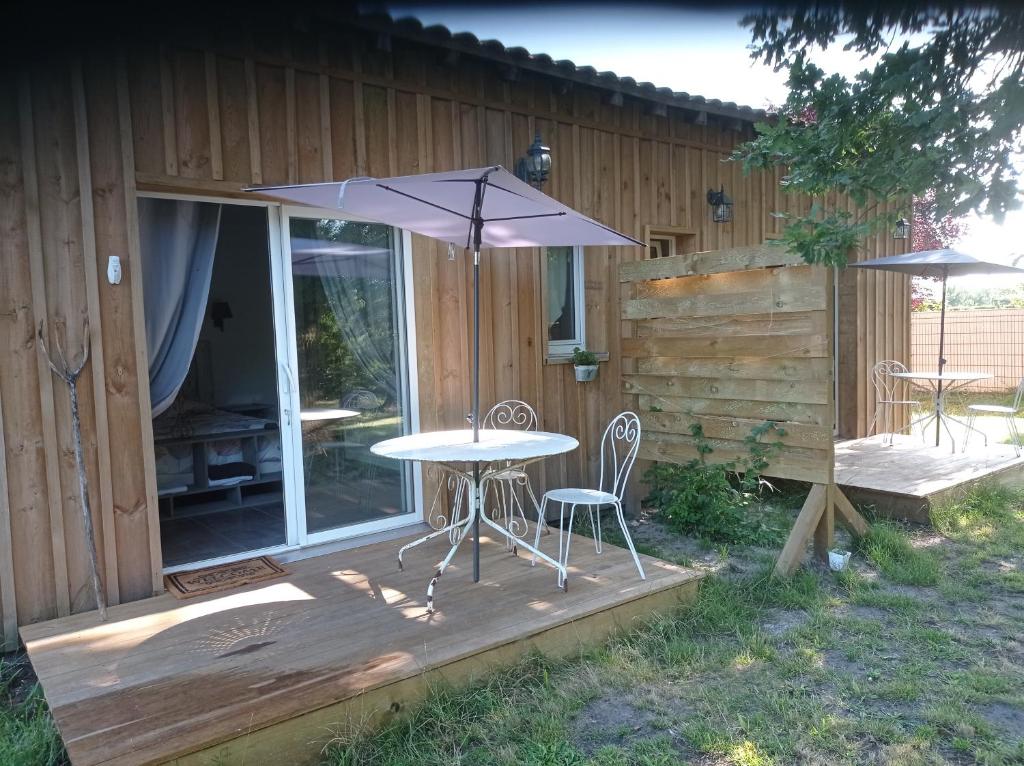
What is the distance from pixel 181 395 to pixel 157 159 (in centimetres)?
319

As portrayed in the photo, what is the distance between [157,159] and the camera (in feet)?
11.3

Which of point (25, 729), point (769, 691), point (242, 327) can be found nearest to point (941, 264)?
point (769, 691)

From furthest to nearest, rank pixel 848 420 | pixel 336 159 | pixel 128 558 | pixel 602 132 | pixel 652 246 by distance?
1. pixel 848 420
2. pixel 652 246
3. pixel 602 132
4. pixel 336 159
5. pixel 128 558

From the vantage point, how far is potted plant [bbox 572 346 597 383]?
5.16m

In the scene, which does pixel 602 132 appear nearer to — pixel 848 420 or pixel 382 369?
pixel 382 369

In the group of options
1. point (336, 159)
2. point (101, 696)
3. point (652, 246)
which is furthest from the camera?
point (652, 246)

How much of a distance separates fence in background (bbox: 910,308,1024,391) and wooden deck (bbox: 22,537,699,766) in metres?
10.3

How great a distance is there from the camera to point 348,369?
4195 mm

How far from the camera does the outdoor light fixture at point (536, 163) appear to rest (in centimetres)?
457

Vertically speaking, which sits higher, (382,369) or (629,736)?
(382,369)

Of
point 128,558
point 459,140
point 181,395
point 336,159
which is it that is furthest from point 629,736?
point 181,395

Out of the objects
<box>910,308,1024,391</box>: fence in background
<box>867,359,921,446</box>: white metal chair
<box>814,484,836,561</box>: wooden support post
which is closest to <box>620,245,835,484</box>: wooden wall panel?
<box>814,484,836,561</box>: wooden support post

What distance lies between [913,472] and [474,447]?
13.2ft

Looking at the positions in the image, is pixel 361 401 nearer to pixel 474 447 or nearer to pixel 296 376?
pixel 296 376
